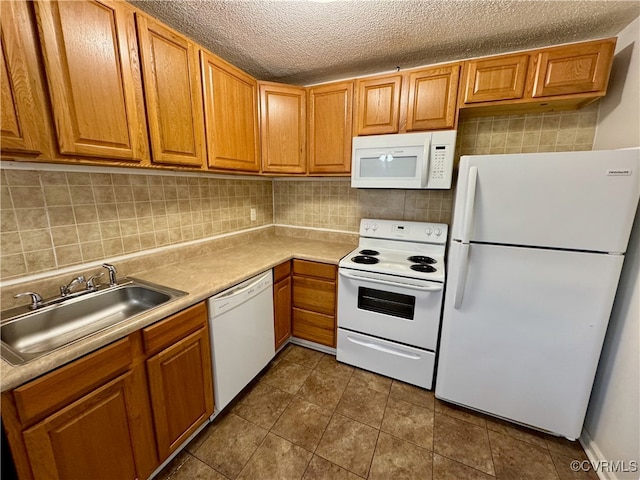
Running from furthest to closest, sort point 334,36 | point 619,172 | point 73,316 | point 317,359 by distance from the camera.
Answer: point 317,359 → point 334,36 → point 73,316 → point 619,172

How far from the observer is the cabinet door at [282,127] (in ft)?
6.73

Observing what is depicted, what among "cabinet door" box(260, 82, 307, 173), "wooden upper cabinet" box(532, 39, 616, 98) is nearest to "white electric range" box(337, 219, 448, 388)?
"cabinet door" box(260, 82, 307, 173)

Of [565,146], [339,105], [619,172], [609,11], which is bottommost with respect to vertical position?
[619,172]

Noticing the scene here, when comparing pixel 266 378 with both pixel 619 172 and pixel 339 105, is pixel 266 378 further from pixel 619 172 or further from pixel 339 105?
pixel 619 172

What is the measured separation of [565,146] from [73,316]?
3.17 m

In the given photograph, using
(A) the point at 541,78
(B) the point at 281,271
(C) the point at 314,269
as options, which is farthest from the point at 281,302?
(A) the point at 541,78

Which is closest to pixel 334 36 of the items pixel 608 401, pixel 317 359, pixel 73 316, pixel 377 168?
pixel 377 168

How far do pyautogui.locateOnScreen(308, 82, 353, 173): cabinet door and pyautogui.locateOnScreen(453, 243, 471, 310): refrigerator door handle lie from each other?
1.05 m

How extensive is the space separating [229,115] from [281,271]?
3.83 feet

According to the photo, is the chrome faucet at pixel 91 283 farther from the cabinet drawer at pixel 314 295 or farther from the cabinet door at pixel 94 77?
the cabinet drawer at pixel 314 295

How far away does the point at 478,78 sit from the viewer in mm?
1661

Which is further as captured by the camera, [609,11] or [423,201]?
[423,201]

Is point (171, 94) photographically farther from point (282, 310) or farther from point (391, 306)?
point (391, 306)

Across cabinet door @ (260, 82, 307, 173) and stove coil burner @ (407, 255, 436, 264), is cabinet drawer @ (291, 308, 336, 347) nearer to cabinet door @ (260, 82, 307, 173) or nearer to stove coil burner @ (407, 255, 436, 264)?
stove coil burner @ (407, 255, 436, 264)
